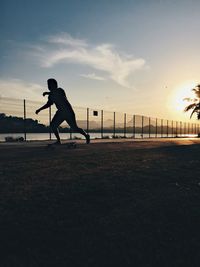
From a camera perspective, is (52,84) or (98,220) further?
(52,84)

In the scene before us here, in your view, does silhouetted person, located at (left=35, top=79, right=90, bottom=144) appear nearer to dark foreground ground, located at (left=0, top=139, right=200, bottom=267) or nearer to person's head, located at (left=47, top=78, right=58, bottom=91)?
person's head, located at (left=47, top=78, right=58, bottom=91)

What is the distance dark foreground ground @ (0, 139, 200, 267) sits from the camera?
2.26 m

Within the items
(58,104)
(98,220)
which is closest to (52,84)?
(58,104)

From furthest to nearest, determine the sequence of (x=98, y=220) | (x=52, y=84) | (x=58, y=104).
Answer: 1. (x=58, y=104)
2. (x=52, y=84)
3. (x=98, y=220)

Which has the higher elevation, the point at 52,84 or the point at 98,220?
the point at 52,84

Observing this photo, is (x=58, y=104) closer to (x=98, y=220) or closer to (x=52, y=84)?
(x=52, y=84)

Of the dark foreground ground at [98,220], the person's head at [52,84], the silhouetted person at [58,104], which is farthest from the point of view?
the silhouetted person at [58,104]

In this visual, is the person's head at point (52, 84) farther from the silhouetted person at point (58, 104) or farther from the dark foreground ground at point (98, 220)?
the dark foreground ground at point (98, 220)

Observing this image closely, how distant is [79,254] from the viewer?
228 centimetres

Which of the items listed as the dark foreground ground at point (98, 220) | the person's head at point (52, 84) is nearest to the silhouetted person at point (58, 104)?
the person's head at point (52, 84)

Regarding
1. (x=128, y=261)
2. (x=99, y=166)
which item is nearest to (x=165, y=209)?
(x=128, y=261)

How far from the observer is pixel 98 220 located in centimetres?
291

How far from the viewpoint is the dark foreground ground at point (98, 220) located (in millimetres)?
2260

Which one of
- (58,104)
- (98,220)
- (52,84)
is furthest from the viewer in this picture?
(58,104)
